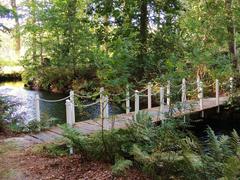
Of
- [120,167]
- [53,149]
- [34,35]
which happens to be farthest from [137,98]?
[34,35]

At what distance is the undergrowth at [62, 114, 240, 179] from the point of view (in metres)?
4.69

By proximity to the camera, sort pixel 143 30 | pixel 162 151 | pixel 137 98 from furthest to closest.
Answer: pixel 143 30 < pixel 137 98 < pixel 162 151

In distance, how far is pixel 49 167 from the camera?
19.3ft

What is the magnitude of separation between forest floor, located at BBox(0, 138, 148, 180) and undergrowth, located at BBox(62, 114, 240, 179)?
0.58 feet

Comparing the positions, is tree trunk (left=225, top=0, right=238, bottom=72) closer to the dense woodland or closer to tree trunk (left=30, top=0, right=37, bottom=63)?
the dense woodland

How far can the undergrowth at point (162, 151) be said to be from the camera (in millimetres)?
4691

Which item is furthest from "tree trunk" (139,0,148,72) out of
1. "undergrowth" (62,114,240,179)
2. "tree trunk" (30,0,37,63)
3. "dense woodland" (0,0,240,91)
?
"undergrowth" (62,114,240,179)

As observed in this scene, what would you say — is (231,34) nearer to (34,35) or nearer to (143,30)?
(143,30)

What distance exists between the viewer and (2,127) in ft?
27.9

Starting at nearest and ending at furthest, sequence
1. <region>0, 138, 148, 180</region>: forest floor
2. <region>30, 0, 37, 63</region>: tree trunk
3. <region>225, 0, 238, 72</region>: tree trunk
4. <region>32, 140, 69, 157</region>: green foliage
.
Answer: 1. <region>0, 138, 148, 180</region>: forest floor
2. <region>32, 140, 69, 157</region>: green foliage
3. <region>225, 0, 238, 72</region>: tree trunk
4. <region>30, 0, 37, 63</region>: tree trunk

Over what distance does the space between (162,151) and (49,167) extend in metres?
1.91

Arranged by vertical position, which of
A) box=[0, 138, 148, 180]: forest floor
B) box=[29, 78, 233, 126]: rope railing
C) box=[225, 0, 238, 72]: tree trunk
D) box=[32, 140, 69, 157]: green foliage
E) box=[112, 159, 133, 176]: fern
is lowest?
box=[0, 138, 148, 180]: forest floor

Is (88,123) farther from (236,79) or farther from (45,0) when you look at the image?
(45,0)

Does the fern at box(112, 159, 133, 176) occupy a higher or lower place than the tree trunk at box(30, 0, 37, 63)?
lower
